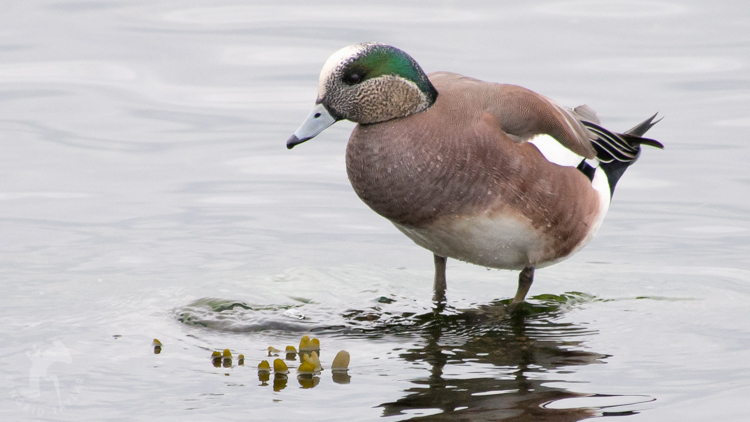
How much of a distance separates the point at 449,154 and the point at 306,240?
2.27m

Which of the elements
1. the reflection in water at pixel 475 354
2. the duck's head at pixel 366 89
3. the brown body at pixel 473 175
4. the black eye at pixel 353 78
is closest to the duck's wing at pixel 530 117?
the brown body at pixel 473 175

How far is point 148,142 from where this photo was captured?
935 centimetres

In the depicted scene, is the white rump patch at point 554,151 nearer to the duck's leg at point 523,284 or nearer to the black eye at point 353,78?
the duck's leg at point 523,284

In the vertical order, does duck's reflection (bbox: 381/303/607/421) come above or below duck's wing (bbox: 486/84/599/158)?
below

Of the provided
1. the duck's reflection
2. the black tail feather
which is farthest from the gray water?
the black tail feather

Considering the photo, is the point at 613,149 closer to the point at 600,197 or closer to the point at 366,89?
the point at 600,197

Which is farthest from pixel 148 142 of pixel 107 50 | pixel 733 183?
pixel 733 183

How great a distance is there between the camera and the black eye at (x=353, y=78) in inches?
209

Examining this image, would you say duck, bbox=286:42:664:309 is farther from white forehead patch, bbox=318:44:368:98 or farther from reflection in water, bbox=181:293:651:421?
reflection in water, bbox=181:293:651:421

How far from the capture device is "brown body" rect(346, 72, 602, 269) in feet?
17.3

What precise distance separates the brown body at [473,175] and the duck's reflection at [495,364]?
1.16 feet

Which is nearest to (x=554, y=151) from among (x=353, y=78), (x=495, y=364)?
(x=353, y=78)

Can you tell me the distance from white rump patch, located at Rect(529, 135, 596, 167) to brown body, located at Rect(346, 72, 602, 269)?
34 mm

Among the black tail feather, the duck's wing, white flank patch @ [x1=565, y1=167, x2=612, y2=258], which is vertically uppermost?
the duck's wing
